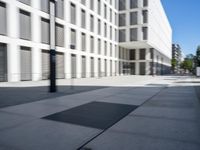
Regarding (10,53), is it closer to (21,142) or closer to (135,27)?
(21,142)

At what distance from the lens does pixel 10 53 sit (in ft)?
69.1

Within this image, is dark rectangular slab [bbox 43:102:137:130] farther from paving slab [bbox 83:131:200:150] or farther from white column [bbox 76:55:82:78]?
white column [bbox 76:55:82:78]

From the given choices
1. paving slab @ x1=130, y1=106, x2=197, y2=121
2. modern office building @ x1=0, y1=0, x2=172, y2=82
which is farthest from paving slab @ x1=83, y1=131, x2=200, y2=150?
modern office building @ x1=0, y1=0, x2=172, y2=82

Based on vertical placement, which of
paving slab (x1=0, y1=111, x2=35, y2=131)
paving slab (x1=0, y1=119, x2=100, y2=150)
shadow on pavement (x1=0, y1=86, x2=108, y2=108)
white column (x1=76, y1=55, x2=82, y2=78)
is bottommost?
paving slab (x1=0, y1=119, x2=100, y2=150)

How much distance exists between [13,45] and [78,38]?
13.1m

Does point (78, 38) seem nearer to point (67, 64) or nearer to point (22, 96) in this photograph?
point (67, 64)

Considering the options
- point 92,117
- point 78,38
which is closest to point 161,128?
point 92,117

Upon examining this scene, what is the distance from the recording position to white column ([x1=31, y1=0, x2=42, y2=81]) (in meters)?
24.0

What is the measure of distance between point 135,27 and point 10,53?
→ 3709 cm

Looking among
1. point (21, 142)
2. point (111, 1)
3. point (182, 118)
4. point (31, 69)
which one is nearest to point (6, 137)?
point (21, 142)

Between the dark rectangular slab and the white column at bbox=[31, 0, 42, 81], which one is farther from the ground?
the white column at bbox=[31, 0, 42, 81]

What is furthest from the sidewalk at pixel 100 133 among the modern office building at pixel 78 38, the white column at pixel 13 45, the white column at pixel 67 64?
the white column at pixel 67 64

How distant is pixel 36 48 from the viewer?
24.4m

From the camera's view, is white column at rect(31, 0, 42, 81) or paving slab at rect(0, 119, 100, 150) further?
white column at rect(31, 0, 42, 81)
